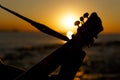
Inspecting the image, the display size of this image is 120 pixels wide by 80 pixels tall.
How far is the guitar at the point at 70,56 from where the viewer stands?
6512mm

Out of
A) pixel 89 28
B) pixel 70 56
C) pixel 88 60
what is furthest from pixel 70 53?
pixel 88 60

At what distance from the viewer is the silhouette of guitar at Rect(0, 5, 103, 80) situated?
651cm

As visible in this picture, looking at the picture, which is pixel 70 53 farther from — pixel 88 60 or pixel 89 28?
pixel 88 60

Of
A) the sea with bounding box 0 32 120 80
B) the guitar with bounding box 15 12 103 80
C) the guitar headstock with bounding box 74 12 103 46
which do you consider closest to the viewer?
the guitar with bounding box 15 12 103 80

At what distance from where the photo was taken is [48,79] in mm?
6699

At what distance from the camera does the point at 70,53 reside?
260 inches

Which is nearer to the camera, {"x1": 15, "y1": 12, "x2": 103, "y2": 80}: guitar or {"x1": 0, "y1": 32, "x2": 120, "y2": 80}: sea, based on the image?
{"x1": 15, "y1": 12, "x2": 103, "y2": 80}: guitar

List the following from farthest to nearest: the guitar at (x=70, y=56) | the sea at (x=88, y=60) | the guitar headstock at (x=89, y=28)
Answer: the sea at (x=88, y=60)
the guitar headstock at (x=89, y=28)
the guitar at (x=70, y=56)

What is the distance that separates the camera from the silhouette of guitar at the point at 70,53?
6512 mm

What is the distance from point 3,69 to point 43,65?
3.14 feet

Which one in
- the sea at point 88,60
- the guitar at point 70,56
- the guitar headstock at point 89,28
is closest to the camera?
the guitar at point 70,56

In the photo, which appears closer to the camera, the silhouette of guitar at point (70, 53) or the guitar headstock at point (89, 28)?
the silhouette of guitar at point (70, 53)

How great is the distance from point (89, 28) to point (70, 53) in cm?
46

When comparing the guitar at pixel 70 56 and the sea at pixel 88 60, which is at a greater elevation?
the guitar at pixel 70 56
